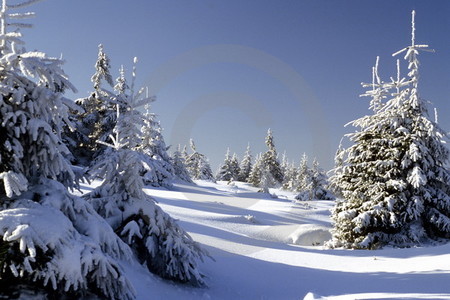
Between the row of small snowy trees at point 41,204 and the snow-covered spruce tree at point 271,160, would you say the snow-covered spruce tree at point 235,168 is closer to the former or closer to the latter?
the snow-covered spruce tree at point 271,160

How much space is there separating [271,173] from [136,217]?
184ft

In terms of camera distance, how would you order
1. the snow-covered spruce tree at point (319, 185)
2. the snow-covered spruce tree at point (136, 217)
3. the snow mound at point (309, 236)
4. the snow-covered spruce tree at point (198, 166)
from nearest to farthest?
1. the snow-covered spruce tree at point (136, 217)
2. the snow mound at point (309, 236)
3. the snow-covered spruce tree at point (319, 185)
4. the snow-covered spruce tree at point (198, 166)

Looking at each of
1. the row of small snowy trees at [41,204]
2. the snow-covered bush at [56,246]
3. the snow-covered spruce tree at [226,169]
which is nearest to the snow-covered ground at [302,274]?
the snow-covered bush at [56,246]

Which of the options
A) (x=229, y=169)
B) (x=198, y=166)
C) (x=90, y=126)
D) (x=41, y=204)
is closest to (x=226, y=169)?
(x=229, y=169)

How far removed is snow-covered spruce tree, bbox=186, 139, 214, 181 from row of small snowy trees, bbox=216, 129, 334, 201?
478 centimetres

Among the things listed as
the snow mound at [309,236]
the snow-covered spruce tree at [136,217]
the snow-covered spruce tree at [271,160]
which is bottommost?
the snow mound at [309,236]

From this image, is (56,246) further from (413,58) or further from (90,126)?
(90,126)

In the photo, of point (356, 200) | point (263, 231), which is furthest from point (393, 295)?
point (263, 231)

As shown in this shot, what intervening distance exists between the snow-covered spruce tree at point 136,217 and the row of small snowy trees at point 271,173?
30567 millimetres

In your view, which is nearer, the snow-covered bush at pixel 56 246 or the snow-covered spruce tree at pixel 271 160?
the snow-covered bush at pixel 56 246

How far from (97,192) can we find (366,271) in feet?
21.9

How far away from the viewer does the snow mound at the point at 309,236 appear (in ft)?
53.6

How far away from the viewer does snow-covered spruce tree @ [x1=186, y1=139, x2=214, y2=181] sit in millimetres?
65988

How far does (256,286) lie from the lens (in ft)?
24.3
